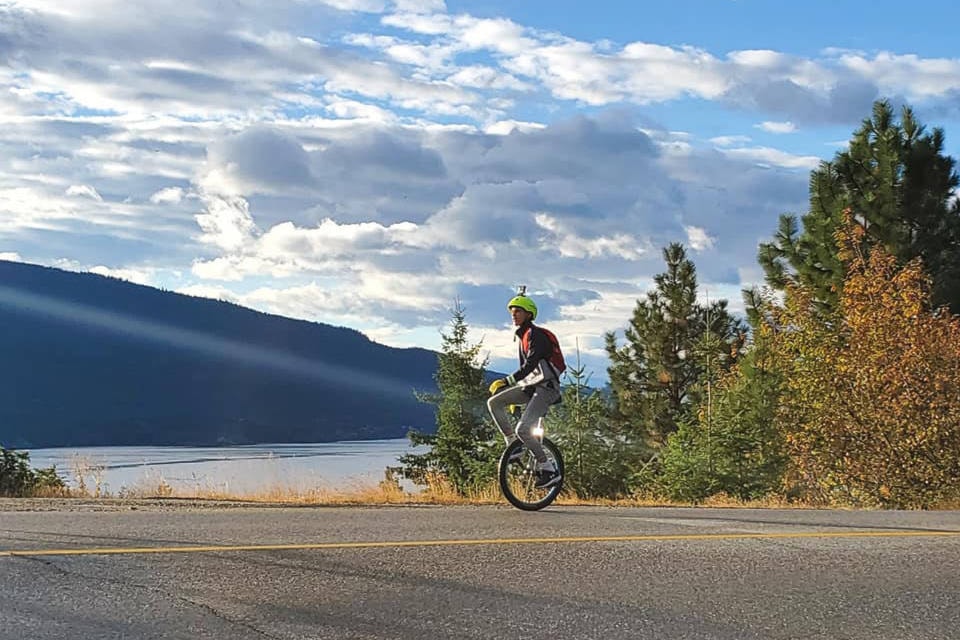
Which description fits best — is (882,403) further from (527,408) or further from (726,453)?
(527,408)

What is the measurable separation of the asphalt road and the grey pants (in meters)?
1.67

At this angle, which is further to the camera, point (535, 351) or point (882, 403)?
point (882, 403)

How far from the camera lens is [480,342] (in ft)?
111

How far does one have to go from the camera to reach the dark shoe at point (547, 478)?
10992 millimetres

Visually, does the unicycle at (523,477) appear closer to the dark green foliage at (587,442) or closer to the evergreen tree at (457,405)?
the dark green foliage at (587,442)

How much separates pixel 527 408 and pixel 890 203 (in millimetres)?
23809

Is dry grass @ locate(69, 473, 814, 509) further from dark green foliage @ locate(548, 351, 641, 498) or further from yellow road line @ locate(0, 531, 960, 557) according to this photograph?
dark green foliage @ locate(548, 351, 641, 498)

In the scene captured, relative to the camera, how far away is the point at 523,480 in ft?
36.3

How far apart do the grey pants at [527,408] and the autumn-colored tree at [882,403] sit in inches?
415

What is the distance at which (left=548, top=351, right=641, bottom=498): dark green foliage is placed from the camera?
76.7 ft

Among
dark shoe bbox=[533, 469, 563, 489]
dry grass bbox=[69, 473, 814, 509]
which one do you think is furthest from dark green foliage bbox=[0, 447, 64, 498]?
dark shoe bbox=[533, 469, 563, 489]

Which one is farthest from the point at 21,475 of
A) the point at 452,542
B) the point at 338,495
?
the point at 452,542

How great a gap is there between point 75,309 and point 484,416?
147633 mm

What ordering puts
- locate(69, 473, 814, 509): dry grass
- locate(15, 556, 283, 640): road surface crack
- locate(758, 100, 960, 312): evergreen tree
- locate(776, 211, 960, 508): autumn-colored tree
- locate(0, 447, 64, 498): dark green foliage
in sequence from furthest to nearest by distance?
1. locate(758, 100, 960, 312): evergreen tree
2. locate(776, 211, 960, 508): autumn-colored tree
3. locate(0, 447, 64, 498): dark green foliage
4. locate(69, 473, 814, 509): dry grass
5. locate(15, 556, 283, 640): road surface crack
